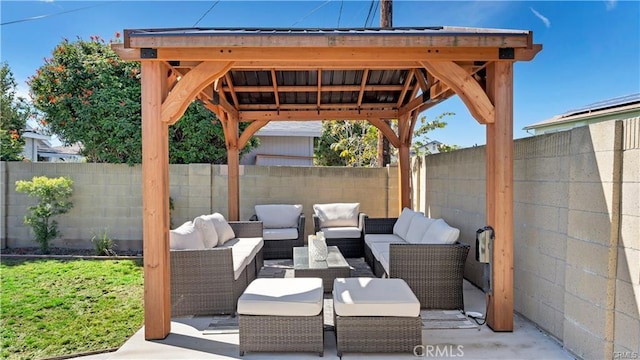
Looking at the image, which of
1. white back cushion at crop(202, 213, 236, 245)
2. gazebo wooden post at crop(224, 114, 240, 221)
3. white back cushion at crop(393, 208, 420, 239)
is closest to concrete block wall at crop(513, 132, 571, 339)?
white back cushion at crop(393, 208, 420, 239)

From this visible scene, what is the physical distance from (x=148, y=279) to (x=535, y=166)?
3.86 metres

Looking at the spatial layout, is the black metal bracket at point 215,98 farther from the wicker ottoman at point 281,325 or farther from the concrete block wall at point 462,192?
the concrete block wall at point 462,192

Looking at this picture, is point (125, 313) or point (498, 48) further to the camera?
point (125, 313)

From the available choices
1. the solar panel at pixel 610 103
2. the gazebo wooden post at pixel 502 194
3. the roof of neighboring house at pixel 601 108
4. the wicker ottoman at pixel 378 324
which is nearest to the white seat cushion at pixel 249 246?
the wicker ottoman at pixel 378 324

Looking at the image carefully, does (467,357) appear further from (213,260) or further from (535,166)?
(213,260)

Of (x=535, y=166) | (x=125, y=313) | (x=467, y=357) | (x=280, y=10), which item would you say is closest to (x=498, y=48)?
(x=535, y=166)

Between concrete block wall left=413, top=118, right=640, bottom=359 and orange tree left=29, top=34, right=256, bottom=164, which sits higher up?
orange tree left=29, top=34, right=256, bottom=164

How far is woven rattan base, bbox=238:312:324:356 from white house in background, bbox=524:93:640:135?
926cm

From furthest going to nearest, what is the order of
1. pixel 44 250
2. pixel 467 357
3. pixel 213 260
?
1. pixel 44 250
2. pixel 213 260
3. pixel 467 357

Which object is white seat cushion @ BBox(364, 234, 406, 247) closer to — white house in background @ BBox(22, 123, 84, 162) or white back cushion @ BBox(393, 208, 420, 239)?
white back cushion @ BBox(393, 208, 420, 239)

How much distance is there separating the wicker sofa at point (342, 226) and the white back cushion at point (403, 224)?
700 mm

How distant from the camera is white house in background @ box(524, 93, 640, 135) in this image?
9484 mm

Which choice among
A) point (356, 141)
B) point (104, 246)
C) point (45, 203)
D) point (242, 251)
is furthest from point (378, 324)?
point (356, 141)

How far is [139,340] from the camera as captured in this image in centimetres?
340
